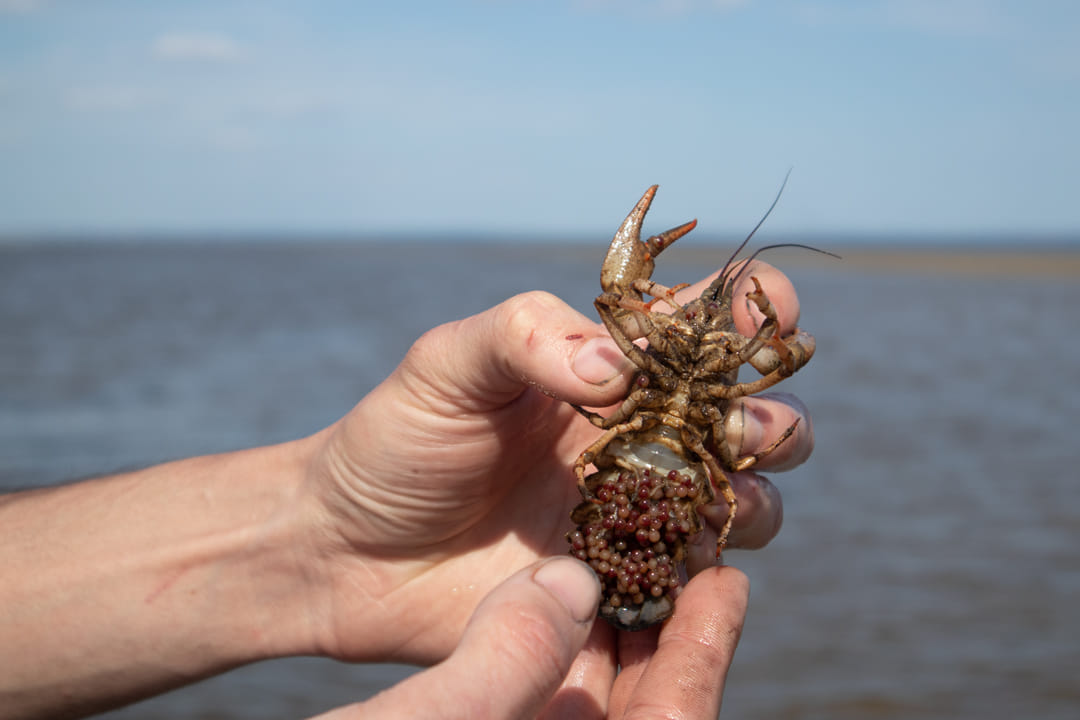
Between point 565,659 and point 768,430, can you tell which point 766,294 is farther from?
point 565,659

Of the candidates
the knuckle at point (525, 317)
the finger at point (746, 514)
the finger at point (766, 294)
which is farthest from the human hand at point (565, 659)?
the finger at point (766, 294)

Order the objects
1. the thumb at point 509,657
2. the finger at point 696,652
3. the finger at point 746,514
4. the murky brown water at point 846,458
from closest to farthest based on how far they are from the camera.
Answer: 1. the thumb at point 509,657
2. the finger at point 696,652
3. the finger at point 746,514
4. the murky brown water at point 846,458

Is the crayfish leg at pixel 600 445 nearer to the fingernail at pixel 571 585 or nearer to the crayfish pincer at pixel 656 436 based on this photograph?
the crayfish pincer at pixel 656 436

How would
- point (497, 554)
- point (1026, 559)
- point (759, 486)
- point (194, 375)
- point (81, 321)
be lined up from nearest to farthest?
point (759, 486)
point (497, 554)
point (1026, 559)
point (194, 375)
point (81, 321)

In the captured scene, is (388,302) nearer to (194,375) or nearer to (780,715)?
(194,375)

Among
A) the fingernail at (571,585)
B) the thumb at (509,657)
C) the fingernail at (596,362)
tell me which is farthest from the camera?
the fingernail at (596,362)

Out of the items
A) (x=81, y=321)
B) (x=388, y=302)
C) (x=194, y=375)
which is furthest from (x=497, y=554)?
(x=388, y=302)

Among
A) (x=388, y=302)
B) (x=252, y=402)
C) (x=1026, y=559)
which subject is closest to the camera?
(x=1026, y=559)
